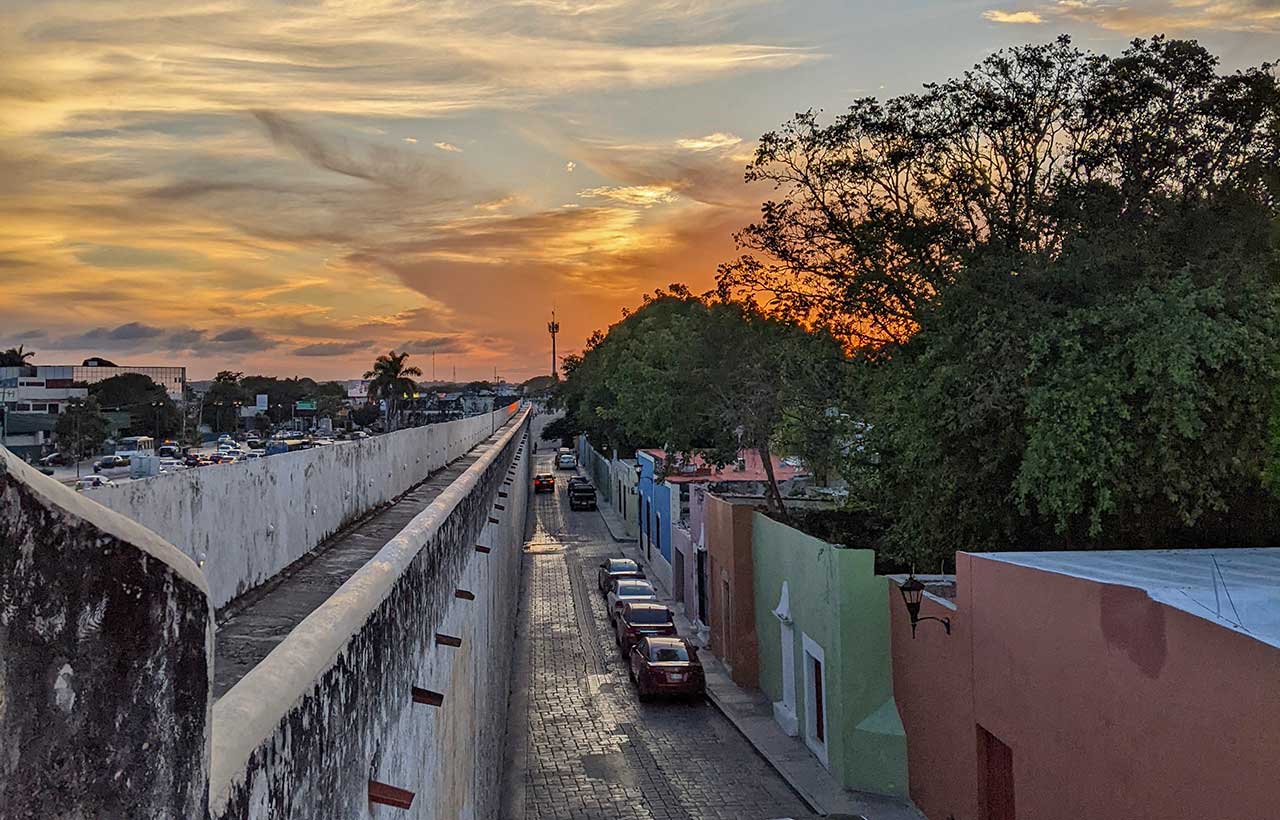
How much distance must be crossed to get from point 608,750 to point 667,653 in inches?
134

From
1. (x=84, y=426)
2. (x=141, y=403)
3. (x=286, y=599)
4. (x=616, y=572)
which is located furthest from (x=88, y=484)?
(x=141, y=403)

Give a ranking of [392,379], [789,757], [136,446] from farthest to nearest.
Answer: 1. [392,379]
2. [136,446]
3. [789,757]

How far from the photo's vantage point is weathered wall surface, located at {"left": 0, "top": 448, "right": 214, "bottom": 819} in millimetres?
1572

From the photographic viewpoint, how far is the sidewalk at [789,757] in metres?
13.8

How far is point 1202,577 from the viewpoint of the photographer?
10453mm

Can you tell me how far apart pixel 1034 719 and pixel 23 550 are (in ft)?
33.9

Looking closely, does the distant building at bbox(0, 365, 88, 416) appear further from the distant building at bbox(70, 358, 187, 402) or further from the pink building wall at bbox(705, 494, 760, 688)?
the pink building wall at bbox(705, 494, 760, 688)

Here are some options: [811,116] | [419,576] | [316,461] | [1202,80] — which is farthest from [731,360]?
[419,576]

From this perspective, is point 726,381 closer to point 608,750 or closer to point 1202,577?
point 608,750

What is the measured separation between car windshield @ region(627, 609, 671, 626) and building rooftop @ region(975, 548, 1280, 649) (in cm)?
1194

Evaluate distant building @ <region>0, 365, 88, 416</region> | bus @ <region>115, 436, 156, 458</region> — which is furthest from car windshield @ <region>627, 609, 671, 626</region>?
distant building @ <region>0, 365, 88, 416</region>

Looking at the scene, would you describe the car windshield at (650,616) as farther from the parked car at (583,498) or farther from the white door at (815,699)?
the parked car at (583,498)

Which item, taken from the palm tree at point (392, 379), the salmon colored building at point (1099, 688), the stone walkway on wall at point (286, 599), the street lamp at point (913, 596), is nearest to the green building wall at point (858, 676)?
the salmon colored building at point (1099, 688)

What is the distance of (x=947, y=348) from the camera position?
1541 cm
